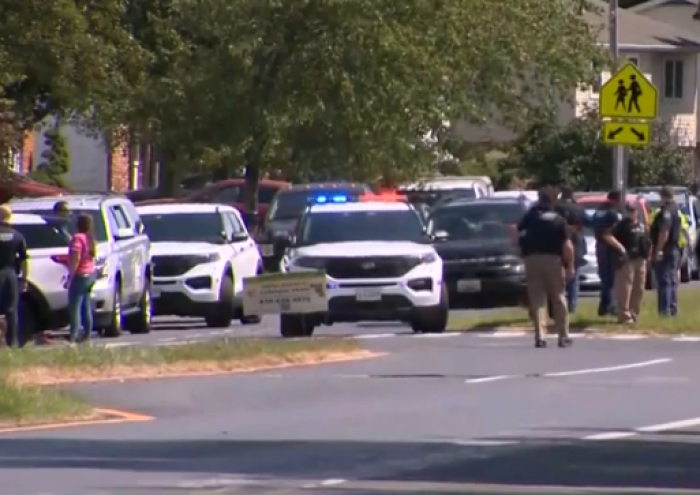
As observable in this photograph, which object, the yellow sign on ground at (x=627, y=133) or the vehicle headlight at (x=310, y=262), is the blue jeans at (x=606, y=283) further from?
the vehicle headlight at (x=310, y=262)

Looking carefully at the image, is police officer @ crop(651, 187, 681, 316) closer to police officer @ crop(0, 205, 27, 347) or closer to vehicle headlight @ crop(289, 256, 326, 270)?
vehicle headlight @ crop(289, 256, 326, 270)

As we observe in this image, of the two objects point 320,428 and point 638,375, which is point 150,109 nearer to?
point 638,375

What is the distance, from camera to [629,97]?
26594mm

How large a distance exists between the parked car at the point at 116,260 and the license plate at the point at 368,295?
10.7 ft

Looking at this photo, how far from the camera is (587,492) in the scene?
12.0m

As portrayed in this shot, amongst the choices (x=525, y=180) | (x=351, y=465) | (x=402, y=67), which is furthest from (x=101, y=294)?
(x=525, y=180)

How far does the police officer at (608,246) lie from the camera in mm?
27250

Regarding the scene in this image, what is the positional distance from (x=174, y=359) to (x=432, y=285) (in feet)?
19.0

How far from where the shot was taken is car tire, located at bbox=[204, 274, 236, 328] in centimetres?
2864

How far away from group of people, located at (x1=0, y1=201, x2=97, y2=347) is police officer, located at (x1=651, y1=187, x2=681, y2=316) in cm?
818

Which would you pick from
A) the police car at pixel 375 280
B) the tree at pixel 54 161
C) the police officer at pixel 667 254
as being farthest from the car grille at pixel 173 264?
the tree at pixel 54 161

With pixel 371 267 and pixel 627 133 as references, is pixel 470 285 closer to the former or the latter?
pixel 627 133

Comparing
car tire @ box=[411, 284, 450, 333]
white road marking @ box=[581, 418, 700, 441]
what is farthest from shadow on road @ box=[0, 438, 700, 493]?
car tire @ box=[411, 284, 450, 333]

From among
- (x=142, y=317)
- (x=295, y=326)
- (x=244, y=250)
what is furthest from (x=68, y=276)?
(x=244, y=250)
